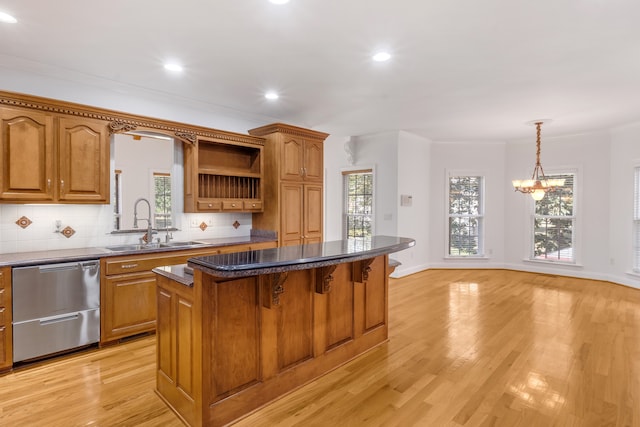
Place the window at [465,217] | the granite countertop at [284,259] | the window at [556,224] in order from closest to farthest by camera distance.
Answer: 1. the granite countertop at [284,259]
2. the window at [556,224]
3. the window at [465,217]

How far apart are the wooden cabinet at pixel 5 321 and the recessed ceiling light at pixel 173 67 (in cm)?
213

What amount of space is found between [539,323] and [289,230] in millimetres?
3149

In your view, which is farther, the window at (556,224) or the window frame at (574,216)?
the window at (556,224)

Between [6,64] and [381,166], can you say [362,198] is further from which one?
[6,64]

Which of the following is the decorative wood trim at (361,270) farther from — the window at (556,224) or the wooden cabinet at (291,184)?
the window at (556,224)

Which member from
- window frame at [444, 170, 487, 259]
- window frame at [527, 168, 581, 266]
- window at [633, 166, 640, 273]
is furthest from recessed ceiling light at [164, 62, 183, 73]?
window at [633, 166, 640, 273]

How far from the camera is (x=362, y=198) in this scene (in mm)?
6992

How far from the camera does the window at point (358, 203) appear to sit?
6.89 m

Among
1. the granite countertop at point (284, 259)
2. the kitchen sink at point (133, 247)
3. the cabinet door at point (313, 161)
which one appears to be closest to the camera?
the granite countertop at point (284, 259)

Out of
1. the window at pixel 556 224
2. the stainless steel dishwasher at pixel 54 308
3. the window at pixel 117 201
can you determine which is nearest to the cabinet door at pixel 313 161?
the window at pixel 117 201

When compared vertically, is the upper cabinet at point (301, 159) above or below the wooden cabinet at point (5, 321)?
above

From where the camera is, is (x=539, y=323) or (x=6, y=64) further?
(x=539, y=323)

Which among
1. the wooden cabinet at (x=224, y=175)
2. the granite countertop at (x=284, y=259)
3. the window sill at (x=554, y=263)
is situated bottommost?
the window sill at (x=554, y=263)

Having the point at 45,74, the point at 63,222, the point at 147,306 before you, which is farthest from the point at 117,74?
the point at 147,306
